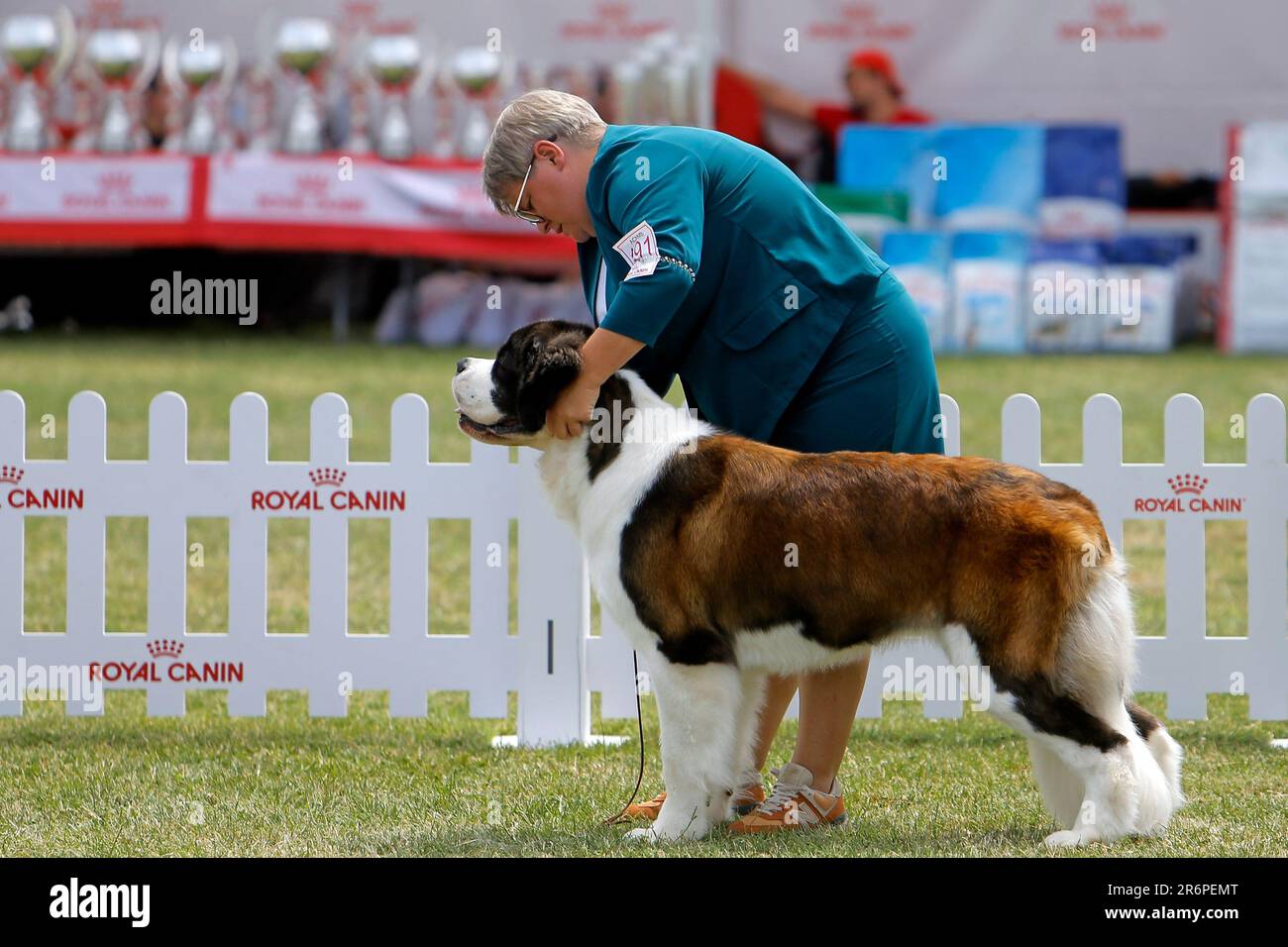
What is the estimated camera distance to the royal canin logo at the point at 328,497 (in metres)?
5.61

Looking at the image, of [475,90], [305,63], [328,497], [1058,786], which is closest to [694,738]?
[1058,786]

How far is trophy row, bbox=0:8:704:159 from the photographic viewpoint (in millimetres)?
15289

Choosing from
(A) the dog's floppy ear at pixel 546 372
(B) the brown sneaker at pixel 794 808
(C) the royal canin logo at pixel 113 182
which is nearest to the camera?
(A) the dog's floppy ear at pixel 546 372

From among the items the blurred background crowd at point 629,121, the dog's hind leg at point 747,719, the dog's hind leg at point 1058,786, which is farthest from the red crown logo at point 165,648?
the blurred background crowd at point 629,121

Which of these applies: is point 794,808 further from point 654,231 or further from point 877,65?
point 877,65

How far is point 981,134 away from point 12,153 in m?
9.00

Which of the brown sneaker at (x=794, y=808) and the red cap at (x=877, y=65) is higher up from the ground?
the red cap at (x=877, y=65)

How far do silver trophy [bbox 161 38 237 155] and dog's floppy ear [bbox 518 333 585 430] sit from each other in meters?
11.8

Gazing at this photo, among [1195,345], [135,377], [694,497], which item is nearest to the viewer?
[694,497]

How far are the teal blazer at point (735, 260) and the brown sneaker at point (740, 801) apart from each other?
101 cm

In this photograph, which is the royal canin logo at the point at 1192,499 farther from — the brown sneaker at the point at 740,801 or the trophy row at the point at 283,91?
the trophy row at the point at 283,91

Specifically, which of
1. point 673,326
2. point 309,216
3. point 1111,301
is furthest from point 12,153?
point 673,326

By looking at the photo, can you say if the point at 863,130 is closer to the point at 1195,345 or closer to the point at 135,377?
the point at 1195,345

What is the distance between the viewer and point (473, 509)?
5.62m
